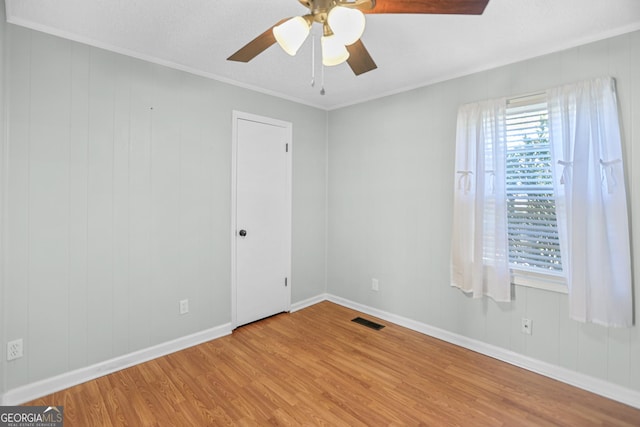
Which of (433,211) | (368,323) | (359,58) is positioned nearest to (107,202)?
(359,58)

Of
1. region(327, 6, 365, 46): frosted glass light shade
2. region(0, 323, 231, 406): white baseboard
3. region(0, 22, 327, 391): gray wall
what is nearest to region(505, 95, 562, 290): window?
region(327, 6, 365, 46): frosted glass light shade

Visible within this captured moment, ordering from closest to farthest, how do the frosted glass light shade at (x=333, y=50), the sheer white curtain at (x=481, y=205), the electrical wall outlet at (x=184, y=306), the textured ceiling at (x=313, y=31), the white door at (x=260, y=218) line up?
the frosted glass light shade at (x=333, y=50) → the textured ceiling at (x=313, y=31) → the sheer white curtain at (x=481, y=205) → the electrical wall outlet at (x=184, y=306) → the white door at (x=260, y=218)

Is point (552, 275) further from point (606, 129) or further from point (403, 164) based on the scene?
point (403, 164)

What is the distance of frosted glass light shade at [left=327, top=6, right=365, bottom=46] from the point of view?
4.23ft

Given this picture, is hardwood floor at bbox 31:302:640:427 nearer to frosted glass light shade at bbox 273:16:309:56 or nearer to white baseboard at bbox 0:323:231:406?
white baseboard at bbox 0:323:231:406

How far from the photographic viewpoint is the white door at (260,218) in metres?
3.23

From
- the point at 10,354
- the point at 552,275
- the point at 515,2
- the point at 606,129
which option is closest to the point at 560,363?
the point at 552,275

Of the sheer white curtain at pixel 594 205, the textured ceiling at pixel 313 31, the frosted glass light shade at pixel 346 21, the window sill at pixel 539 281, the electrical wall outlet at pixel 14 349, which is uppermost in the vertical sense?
the textured ceiling at pixel 313 31

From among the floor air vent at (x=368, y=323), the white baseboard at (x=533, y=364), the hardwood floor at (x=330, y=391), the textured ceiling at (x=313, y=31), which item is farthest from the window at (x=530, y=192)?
the floor air vent at (x=368, y=323)

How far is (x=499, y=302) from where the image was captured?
2680 millimetres

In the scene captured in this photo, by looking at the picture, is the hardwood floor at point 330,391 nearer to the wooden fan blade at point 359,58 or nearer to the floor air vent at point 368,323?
the floor air vent at point 368,323

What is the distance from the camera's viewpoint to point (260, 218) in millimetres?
3434

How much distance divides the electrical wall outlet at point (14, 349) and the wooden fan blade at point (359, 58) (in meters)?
2.79

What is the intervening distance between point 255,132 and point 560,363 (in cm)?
334
